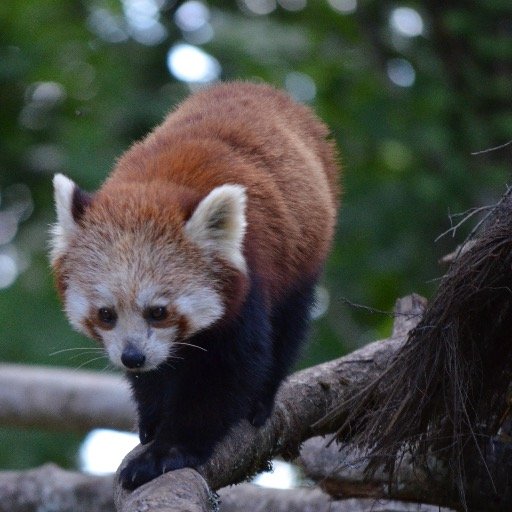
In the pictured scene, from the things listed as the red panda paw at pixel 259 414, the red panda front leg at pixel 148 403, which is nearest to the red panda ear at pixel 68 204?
the red panda front leg at pixel 148 403

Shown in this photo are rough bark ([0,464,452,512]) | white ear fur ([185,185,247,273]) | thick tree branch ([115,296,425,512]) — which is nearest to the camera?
white ear fur ([185,185,247,273])

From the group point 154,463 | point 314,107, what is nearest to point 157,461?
point 154,463

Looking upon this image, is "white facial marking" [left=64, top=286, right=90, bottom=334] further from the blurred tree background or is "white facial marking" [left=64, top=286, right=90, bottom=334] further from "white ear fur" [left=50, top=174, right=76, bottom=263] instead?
the blurred tree background

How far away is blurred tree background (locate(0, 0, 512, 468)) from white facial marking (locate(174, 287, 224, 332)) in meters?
4.48

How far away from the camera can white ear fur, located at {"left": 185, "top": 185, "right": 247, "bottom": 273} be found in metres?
4.19

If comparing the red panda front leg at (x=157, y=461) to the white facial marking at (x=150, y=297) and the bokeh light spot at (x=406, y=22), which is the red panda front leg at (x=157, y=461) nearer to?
the white facial marking at (x=150, y=297)

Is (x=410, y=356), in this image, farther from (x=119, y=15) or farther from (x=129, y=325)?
(x=119, y=15)

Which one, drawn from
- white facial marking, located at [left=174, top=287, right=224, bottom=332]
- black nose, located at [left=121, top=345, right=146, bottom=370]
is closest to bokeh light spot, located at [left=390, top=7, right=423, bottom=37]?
white facial marking, located at [left=174, top=287, right=224, bottom=332]

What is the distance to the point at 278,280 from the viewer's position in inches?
183

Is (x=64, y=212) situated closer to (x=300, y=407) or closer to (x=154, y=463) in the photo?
(x=154, y=463)

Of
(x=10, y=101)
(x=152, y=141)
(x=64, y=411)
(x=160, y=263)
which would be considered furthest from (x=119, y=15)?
(x=160, y=263)

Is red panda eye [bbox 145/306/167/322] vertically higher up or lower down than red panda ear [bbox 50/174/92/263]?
lower down

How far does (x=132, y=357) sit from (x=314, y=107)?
5.58 meters

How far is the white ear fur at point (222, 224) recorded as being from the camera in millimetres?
4191
